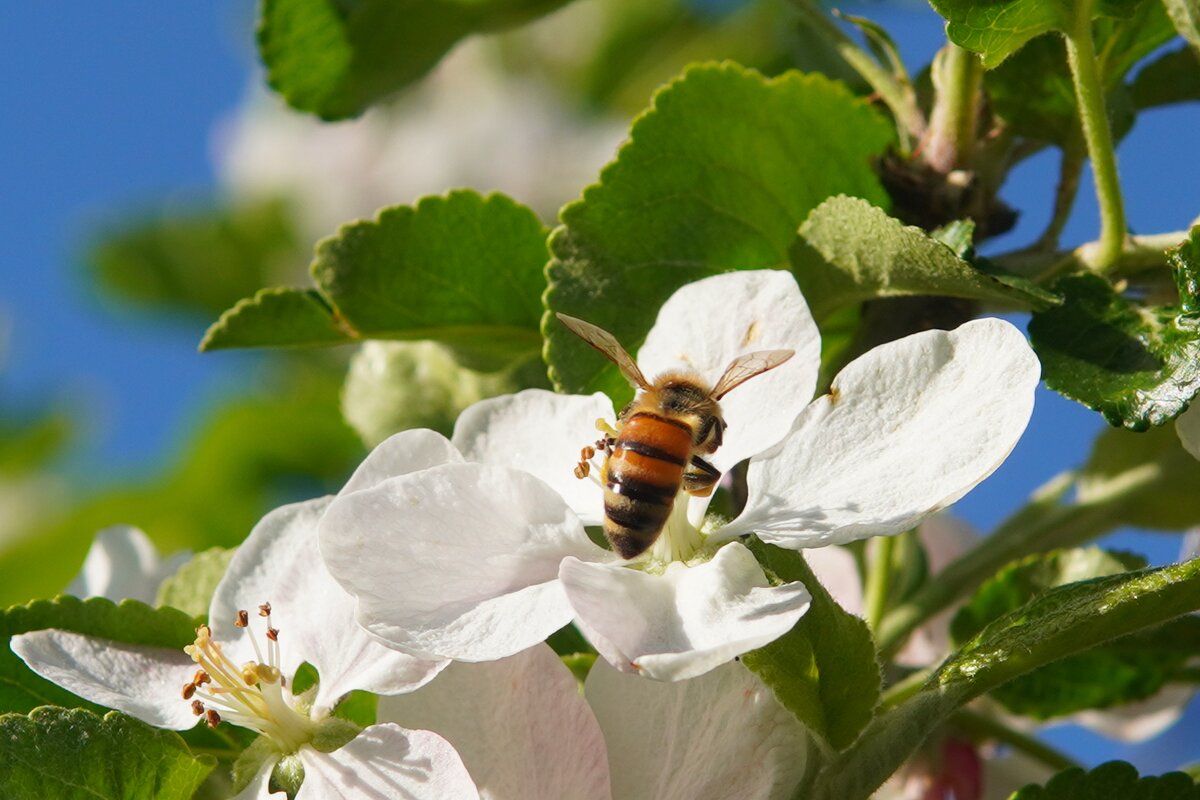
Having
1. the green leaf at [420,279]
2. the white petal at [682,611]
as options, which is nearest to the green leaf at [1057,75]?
the green leaf at [420,279]

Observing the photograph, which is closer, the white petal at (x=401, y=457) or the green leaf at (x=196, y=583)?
the white petal at (x=401, y=457)

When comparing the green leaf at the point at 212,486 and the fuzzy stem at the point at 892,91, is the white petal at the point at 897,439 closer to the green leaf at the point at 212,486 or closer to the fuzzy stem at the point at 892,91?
the fuzzy stem at the point at 892,91

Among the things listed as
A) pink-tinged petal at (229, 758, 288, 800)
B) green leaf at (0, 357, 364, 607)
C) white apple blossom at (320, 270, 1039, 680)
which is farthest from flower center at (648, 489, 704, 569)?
green leaf at (0, 357, 364, 607)

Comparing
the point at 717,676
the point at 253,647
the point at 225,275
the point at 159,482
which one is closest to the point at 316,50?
the point at 253,647

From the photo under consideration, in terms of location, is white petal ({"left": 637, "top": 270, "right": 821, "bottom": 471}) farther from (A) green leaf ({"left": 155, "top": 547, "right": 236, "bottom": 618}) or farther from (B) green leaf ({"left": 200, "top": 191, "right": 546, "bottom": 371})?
(A) green leaf ({"left": 155, "top": 547, "right": 236, "bottom": 618})

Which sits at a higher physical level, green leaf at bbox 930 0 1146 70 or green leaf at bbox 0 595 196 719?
green leaf at bbox 930 0 1146 70

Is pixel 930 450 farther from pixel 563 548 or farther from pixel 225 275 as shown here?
pixel 225 275

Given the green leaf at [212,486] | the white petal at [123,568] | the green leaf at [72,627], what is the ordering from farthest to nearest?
the green leaf at [212,486] < the white petal at [123,568] < the green leaf at [72,627]
